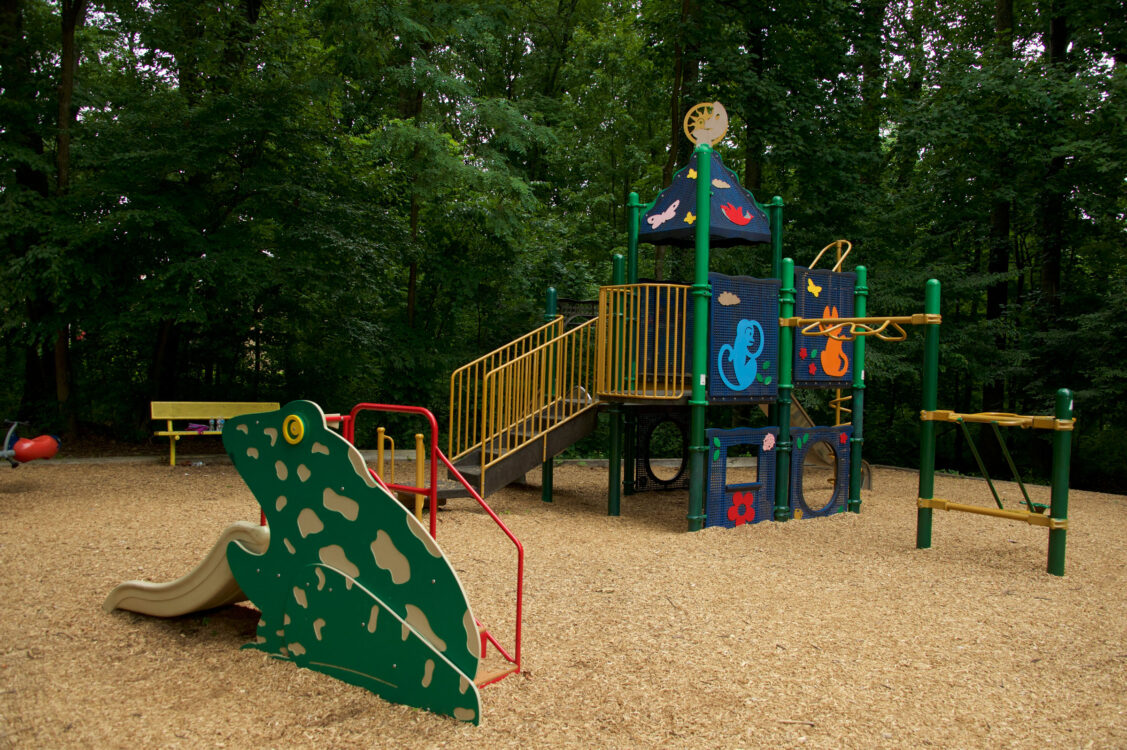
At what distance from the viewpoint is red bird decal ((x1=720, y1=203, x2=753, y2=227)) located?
7672mm

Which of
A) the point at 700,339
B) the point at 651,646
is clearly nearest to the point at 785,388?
the point at 700,339

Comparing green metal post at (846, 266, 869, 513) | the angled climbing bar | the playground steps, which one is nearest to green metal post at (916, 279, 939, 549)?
the angled climbing bar

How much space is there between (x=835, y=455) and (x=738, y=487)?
1528mm

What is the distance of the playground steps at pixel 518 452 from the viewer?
718cm

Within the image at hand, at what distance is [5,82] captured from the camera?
10742 millimetres

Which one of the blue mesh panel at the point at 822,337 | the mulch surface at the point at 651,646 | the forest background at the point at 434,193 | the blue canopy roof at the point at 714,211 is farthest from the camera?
the forest background at the point at 434,193

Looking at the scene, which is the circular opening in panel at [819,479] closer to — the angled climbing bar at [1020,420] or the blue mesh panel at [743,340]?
the blue mesh panel at [743,340]

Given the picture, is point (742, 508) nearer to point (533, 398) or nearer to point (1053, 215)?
point (533, 398)

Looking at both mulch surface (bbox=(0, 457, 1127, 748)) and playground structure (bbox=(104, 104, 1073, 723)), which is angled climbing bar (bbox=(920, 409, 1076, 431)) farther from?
mulch surface (bbox=(0, 457, 1127, 748))

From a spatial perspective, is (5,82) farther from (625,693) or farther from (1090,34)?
(1090,34)

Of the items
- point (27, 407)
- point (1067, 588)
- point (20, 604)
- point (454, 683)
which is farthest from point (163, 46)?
point (1067, 588)

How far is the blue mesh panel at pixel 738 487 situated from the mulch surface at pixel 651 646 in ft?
0.85

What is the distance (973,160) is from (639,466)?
8295 millimetres

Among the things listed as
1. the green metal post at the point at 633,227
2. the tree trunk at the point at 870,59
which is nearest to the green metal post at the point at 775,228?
the green metal post at the point at 633,227
